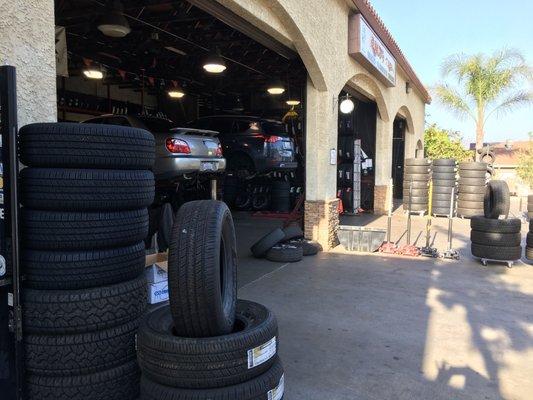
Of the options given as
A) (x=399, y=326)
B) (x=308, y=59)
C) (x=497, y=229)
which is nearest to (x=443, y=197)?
(x=497, y=229)

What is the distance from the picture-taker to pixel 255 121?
12.9 metres

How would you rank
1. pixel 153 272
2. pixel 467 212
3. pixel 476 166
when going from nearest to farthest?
pixel 153 272 < pixel 476 166 < pixel 467 212

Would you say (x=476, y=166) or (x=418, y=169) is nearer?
(x=476, y=166)

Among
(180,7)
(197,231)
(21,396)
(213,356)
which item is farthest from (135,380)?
(180,7)

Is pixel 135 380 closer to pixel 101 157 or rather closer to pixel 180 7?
pixel 101 157

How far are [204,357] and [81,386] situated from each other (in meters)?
0.90

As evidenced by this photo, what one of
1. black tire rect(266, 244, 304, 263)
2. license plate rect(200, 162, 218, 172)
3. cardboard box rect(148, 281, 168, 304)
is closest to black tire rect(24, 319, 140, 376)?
cardboard box rect(148, 281, 168, 304)

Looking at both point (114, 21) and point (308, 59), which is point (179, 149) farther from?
point (308, 59)

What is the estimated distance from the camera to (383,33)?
39.0 feet

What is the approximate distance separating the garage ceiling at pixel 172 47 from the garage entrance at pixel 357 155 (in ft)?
9.04

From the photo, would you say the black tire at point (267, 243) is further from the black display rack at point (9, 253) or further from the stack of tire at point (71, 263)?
the black display rack at point (9, 253)

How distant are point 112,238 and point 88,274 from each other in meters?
0.26

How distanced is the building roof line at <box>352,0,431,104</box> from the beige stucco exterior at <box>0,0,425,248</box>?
0.23m

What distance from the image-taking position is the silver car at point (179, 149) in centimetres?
802
